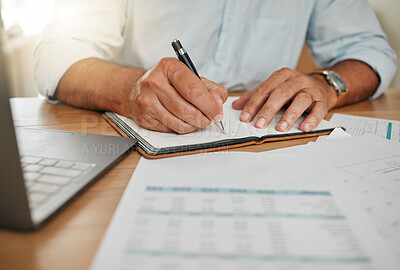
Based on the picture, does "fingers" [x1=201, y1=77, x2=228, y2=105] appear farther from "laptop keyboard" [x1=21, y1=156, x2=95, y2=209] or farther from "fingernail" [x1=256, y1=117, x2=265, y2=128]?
"laptop keyboard" [x1=21, y1=156, x2=95, y2=209]

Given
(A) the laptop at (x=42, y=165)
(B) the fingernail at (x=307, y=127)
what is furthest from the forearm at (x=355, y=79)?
(A) the laptop at (x=42, y=165)

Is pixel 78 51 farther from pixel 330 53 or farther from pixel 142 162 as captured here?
pixel 330 53

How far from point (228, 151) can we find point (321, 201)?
19 centimetres

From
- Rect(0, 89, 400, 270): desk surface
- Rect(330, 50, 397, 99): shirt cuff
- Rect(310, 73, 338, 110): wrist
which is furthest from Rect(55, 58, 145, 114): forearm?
Rect(330, 50, 397, 99): shirt cuff

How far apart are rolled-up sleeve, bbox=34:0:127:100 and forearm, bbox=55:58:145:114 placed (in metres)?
0.03

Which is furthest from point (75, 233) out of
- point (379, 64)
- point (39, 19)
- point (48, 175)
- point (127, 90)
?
point (39, 19)

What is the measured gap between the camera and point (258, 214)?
1.04 ft

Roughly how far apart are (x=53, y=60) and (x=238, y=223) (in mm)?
730

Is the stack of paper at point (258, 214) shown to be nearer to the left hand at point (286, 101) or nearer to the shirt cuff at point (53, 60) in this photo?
the left hand at point (286, 101)

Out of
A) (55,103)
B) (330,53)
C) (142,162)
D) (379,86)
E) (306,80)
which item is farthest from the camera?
(330,53)

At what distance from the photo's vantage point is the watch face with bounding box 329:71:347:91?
812 mm

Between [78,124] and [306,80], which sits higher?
[306,80]

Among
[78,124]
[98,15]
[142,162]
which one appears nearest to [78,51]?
[98,15]

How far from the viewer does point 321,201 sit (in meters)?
0.34
